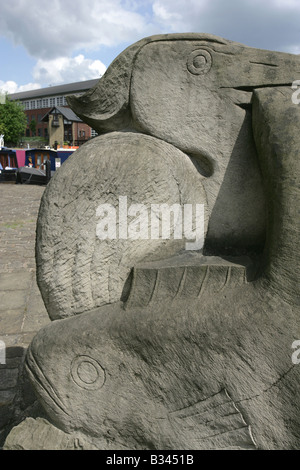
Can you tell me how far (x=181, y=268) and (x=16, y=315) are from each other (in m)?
2.11

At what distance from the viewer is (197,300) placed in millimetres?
1347

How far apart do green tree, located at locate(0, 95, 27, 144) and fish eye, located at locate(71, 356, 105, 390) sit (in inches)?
1490

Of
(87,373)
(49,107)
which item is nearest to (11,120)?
(49,107)

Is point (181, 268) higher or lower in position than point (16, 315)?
higher

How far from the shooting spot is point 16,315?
3016 mm

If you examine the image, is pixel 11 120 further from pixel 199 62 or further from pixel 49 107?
pixel 199 62

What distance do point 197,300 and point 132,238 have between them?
35 centimetres

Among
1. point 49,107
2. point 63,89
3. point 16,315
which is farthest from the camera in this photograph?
point 49,107

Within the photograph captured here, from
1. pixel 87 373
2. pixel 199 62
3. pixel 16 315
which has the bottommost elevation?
pixel 16 315

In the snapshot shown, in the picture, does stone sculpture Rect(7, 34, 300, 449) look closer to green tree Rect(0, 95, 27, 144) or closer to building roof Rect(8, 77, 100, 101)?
green tree Rect(0, 95, 27, 144)

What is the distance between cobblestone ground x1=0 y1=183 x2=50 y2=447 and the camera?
1965 millimetres

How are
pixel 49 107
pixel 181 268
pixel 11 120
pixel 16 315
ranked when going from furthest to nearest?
1. pixel 49 107
2. pixel 11 120
3. pixel 16 315
4. pixel 181 268

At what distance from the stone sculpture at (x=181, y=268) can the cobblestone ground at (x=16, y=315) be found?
0.64 meters

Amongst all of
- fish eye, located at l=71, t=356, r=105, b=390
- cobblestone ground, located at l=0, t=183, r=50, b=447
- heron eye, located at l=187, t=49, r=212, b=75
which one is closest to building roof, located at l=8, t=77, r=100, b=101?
cobblestone ground, located at l=0, t=183, r=50, b=447
